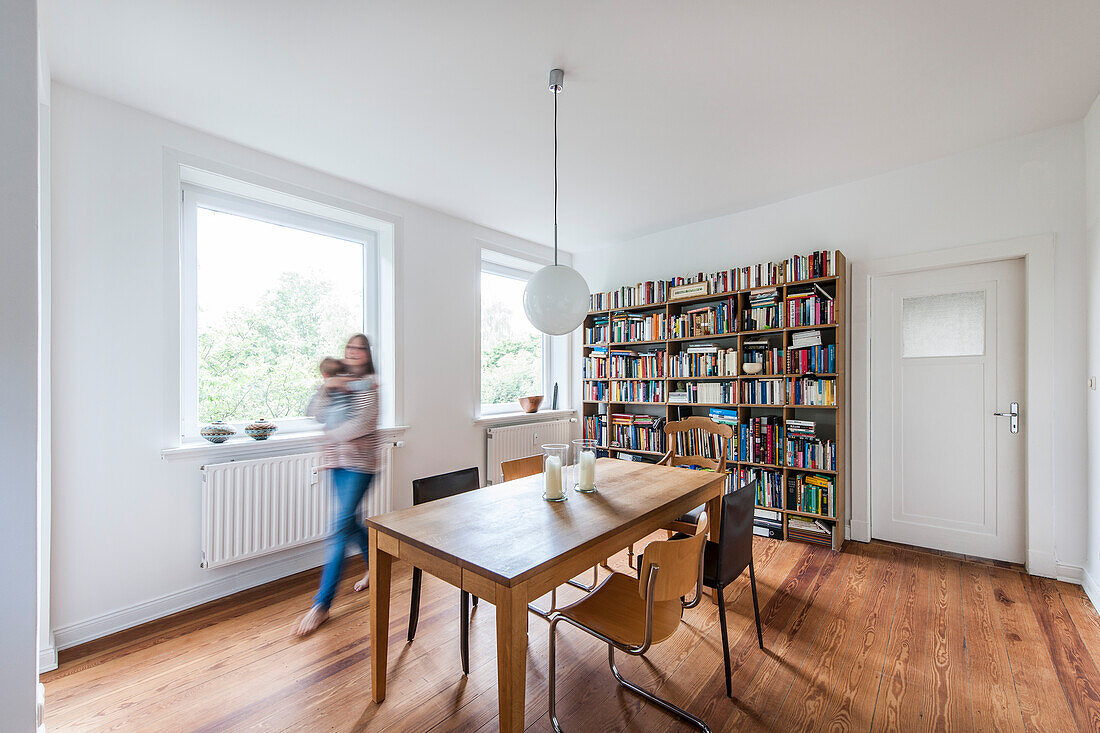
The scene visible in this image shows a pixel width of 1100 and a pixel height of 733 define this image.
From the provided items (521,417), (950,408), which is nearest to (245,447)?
(521,417)

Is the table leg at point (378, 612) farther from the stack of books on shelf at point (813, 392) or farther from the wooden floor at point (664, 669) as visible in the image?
the stack of books on shelf at point (813, 392)

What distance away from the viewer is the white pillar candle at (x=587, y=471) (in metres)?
2.18

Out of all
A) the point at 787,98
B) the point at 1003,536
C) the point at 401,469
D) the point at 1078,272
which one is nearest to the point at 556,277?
the point at 787,98

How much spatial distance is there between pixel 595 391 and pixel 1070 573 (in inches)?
136

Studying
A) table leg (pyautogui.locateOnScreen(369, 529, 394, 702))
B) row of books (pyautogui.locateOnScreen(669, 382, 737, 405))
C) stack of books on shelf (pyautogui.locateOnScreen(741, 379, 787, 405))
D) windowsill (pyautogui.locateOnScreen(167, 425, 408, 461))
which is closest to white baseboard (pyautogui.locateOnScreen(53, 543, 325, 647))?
windowsill (pyautogui.locateOnScreen(167, 425, 408, 461))

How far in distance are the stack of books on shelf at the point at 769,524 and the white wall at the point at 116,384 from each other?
3.42 meters

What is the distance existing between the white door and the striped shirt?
3430 mm

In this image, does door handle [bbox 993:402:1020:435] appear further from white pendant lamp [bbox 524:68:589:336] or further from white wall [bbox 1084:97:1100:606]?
white pendant lamp [bbox 524:68:589:336]

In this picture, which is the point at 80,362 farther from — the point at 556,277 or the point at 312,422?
the point at 556,277

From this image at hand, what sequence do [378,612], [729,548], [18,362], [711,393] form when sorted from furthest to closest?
[711,393] → [729,548] → [378,612] → [18,362]

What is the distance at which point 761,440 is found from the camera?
363 centimetres

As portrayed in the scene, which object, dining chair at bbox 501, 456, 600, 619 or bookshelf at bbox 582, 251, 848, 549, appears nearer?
dining chair at bbox 501, 456, 600, 619

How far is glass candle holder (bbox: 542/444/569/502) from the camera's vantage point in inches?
79.9

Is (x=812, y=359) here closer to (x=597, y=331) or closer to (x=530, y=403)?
(x=597, y=331)
